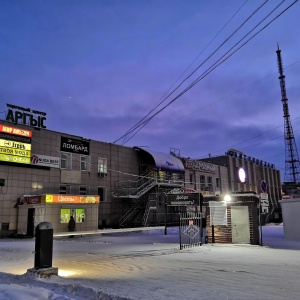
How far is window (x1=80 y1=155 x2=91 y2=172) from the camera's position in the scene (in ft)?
117

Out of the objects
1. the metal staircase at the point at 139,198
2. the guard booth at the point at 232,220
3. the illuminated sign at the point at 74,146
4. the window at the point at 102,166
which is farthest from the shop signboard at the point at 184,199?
the window at the point at 102,166

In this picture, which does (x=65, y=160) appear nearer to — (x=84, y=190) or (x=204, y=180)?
(x=84, y=190)

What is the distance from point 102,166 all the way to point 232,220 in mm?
21011

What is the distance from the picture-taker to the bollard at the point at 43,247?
905 cm

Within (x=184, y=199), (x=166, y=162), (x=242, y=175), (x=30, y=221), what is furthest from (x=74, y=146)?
(x=242, y=175)

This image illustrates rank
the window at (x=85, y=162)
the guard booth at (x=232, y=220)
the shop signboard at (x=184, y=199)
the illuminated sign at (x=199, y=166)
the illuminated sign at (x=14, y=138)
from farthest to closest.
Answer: the illuminated sign at (x=199, y=166) → the window at (x=85, y=162) → the illuminated sign at (x=14, y=138) → the shop signboard at (x=184, y=199) → the guard booth at (x=232, y=220)

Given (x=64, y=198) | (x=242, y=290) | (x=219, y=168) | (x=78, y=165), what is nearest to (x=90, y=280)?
(x=242, y=290)

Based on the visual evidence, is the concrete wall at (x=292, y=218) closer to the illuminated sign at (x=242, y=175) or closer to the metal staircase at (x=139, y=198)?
the metal staircase at (x=139, y=198)

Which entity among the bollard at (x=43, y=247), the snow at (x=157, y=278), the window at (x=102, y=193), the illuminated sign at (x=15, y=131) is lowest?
the snow at (x=157, y=278)

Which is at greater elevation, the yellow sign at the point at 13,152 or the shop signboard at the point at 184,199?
the yellow sign at the point at 13,152

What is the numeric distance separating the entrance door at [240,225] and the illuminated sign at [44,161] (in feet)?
62.6

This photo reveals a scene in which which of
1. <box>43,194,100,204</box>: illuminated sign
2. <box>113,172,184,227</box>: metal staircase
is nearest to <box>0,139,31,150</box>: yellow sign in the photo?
<box>43,194,100,204</box>: illuminated sign

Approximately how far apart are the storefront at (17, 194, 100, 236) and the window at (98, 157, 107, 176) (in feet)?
16.8

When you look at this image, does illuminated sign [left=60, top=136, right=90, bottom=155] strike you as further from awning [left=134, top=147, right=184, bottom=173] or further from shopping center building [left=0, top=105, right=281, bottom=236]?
awning [left=134, top=147, right=184, bottom=173]
